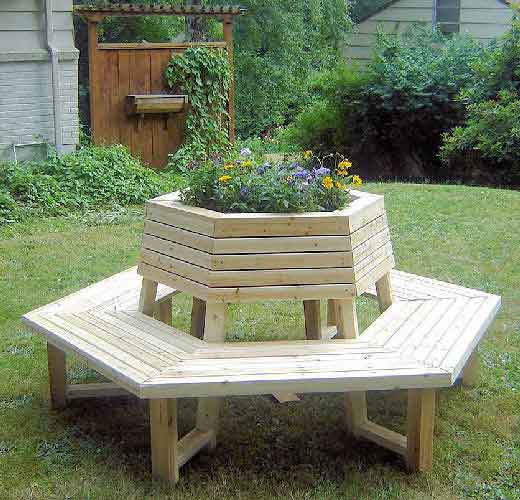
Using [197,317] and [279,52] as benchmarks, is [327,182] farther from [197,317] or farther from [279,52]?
[279,52]

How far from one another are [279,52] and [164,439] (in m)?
13.7

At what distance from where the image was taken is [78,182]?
928cm

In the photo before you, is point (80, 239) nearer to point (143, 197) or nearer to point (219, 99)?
point (143, 197)

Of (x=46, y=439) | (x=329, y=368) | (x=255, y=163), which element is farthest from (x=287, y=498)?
(x=255, y=163)

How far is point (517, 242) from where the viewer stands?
7785mm

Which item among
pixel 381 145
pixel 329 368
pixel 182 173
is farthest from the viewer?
pixel 381 145

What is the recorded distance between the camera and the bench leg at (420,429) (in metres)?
3.76

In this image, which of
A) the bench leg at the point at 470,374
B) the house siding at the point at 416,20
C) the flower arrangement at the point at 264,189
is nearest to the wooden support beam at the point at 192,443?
the flower arrangement at the point at 264,189

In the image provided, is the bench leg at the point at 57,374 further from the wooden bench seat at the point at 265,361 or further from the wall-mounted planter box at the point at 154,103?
the wall-mounted planter box at the point at 154,103

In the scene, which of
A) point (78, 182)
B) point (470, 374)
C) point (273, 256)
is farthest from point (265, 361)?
point (78, 182)

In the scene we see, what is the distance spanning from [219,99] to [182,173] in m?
1.29

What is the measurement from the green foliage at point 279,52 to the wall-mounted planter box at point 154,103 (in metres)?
5.56

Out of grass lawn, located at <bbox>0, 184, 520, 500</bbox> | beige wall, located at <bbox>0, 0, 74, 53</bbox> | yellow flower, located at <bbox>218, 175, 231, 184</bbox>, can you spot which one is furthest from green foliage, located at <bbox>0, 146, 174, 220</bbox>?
yellow flower, located at <bbox>218, 175, 231, 184</bbox>

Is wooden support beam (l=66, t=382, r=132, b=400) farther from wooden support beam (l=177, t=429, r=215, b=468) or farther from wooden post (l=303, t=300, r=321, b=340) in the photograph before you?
wooden post (l=303, t=300, r=321, b=340)
